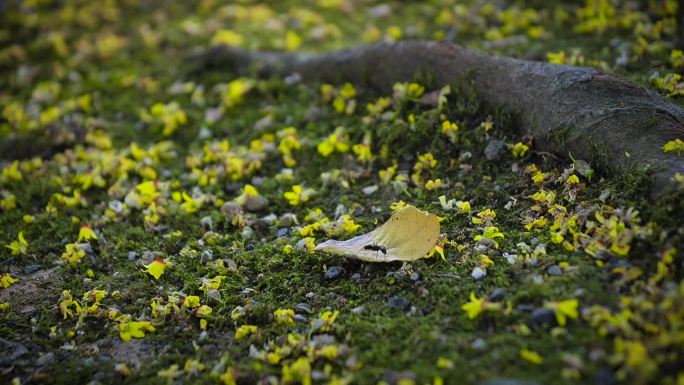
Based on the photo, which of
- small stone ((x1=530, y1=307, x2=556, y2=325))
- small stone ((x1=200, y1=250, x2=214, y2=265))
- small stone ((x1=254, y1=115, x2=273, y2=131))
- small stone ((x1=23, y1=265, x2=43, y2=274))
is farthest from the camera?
small stone ((x1=254, y1=115, x2=273, y2=131))

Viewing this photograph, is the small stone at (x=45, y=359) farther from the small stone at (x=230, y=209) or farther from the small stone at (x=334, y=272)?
the small stone at (x=334, y=272)

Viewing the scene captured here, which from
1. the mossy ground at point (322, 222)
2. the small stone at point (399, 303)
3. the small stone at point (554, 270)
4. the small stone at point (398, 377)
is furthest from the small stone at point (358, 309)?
the small stone at point (554, 270)

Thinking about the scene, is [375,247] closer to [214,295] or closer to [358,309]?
[358,309]

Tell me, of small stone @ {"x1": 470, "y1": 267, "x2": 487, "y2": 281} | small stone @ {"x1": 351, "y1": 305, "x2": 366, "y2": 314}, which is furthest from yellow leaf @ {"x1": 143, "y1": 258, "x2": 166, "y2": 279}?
small stone @ {"x1": 470, "y1": 267, "x2": 487, "y2": 281}

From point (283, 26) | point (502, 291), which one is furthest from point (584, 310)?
point (283, 26)

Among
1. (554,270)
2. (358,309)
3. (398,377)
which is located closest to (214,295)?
(358,309)

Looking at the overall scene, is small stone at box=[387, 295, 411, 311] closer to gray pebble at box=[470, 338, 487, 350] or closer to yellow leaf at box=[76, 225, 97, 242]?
gray pebble at box=[470, 338, 487, 350]
